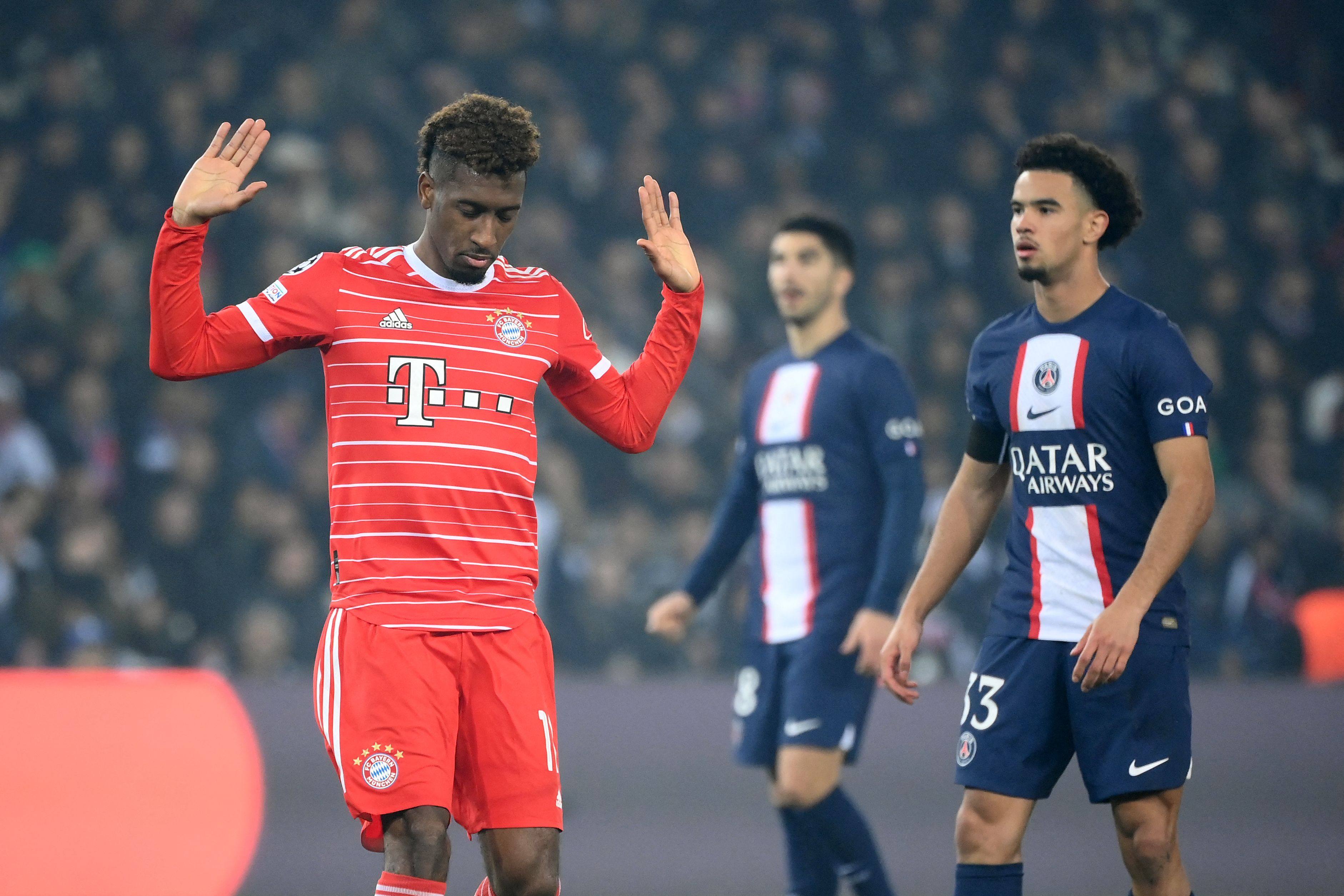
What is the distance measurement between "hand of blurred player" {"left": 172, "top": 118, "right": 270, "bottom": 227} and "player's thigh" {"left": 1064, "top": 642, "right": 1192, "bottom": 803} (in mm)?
2323

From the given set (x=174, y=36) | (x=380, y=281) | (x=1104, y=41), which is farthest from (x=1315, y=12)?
(x=380, y=281)

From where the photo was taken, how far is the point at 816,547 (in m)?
5.42

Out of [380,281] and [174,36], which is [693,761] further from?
[174,36]

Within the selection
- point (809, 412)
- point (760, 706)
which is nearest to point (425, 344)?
point (809, 412)

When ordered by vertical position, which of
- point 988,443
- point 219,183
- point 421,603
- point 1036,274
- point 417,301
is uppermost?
point 219,183

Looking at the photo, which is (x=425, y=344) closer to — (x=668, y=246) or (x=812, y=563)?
(x=668, y=246)

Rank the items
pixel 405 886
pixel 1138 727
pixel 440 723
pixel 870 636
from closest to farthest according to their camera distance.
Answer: pixel 405 886
pixel 440 723
pixel 1138 727
pixel 870 636

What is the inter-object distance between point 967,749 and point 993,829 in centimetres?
21

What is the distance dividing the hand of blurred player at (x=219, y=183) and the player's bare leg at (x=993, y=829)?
7.45 feet

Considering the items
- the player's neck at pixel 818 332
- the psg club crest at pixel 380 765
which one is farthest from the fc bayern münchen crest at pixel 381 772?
the player's neck at pixel 818 332

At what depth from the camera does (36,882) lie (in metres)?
5.88

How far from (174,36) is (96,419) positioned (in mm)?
2906

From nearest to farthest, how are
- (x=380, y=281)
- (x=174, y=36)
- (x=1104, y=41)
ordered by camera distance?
(x=380, y=281) → (x=174, y=36) → (x=1104, y=41)

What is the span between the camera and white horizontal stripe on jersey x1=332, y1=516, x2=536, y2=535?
11.0 feet
